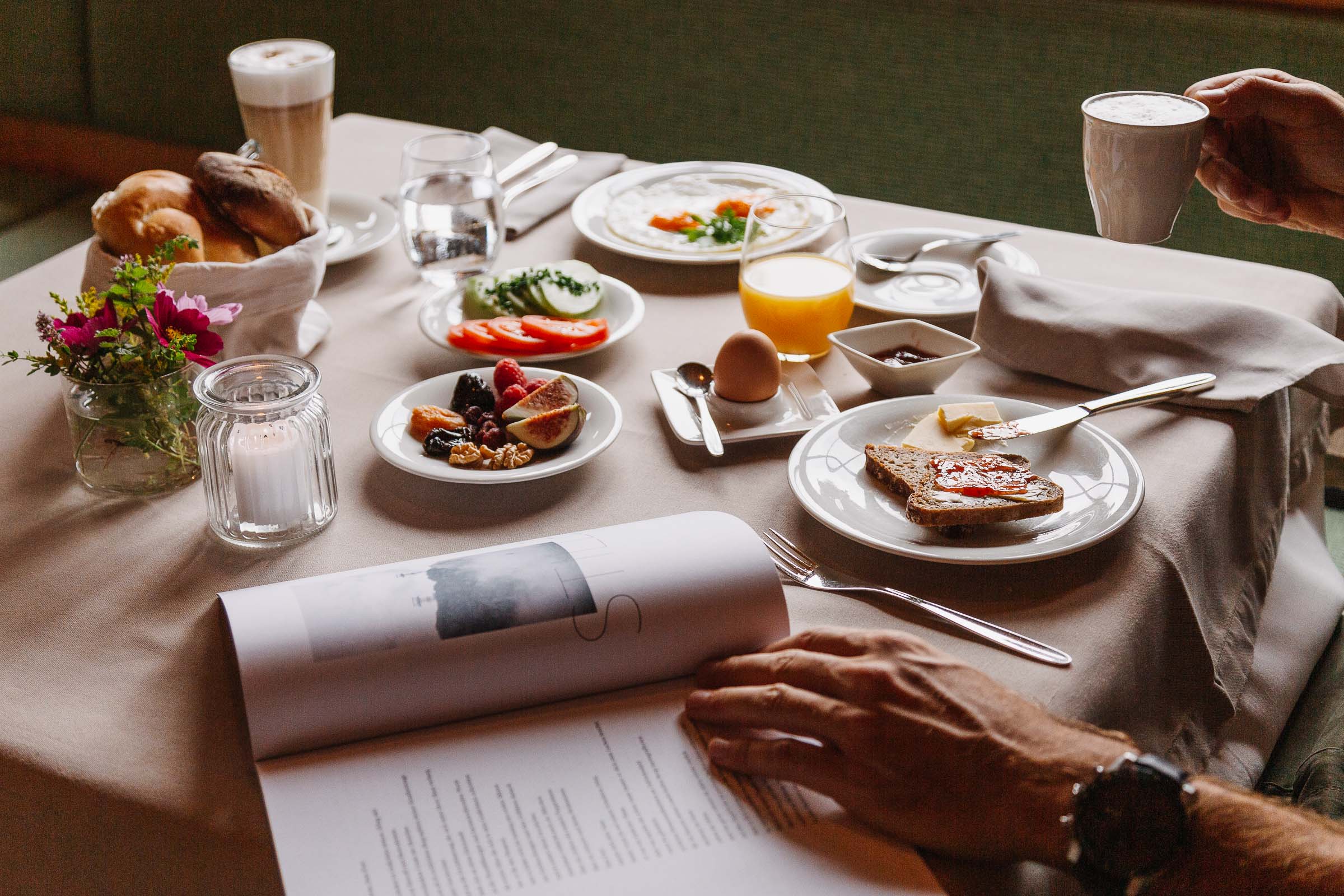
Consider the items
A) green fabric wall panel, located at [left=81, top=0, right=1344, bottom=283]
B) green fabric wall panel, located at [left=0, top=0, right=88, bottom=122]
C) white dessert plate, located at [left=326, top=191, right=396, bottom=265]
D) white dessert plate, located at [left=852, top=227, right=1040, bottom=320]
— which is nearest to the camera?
white dessert plate, located at [left=852, top=227, right=1040, bottom=320]

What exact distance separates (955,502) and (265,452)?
1.89 feet

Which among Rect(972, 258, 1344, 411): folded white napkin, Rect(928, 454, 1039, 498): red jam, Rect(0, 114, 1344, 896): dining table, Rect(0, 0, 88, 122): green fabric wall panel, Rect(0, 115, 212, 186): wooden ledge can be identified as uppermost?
Rect(972, 258, 1344, 411): folded white napkin

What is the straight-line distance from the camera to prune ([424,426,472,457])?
3.47 feet

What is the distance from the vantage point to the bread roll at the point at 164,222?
1.14m

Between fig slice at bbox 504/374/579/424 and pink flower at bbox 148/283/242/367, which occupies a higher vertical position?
pink flower at bbox 148/283/242/367

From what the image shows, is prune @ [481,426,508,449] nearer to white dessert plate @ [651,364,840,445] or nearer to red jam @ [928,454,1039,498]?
white dessert plate @ [651,364,840,445]

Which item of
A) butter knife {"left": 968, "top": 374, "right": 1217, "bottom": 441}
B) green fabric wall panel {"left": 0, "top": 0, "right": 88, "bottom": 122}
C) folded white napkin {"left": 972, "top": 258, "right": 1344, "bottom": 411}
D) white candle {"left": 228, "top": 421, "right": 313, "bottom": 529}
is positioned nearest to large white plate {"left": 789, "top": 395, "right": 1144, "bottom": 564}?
butter knife {"left": 968, "top": 374, "right": 1217, "bottom": 441}

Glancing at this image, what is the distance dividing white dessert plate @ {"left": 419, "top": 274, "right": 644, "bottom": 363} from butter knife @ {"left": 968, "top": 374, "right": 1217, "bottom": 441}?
44 centimetres

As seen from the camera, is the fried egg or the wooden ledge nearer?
the fried egg

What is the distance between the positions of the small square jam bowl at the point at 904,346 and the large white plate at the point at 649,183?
31cm

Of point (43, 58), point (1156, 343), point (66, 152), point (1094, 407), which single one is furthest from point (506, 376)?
point (43, 58)

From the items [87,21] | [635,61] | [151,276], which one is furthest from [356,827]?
[87,21]

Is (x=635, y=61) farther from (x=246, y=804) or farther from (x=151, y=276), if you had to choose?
(x=246, y=804)

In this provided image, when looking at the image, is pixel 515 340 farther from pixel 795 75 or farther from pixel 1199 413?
pixel 795 75
